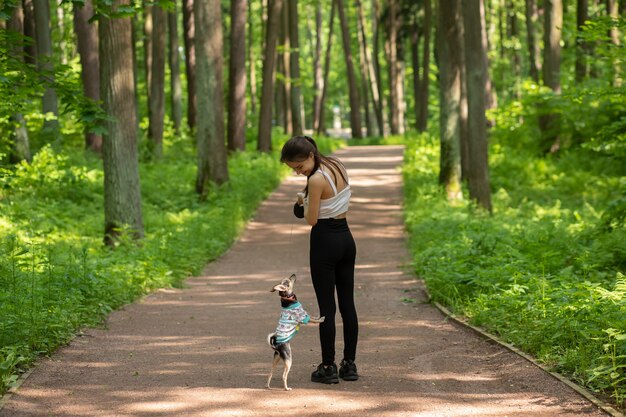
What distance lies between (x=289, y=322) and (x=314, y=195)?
0.93 meters

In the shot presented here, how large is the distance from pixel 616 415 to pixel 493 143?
2406 centimetres

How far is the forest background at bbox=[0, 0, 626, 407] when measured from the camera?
27.2ft

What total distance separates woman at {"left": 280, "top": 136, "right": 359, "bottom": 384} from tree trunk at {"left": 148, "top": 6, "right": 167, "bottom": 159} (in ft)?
69.5

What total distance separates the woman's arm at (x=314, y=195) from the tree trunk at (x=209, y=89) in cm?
1371

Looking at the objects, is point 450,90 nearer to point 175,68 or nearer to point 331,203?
point 331,203

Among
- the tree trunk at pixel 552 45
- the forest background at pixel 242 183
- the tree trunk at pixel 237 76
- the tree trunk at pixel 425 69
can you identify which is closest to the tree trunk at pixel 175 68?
the forest background at pixel 242 183

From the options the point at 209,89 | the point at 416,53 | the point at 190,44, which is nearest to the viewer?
the point at 209,89

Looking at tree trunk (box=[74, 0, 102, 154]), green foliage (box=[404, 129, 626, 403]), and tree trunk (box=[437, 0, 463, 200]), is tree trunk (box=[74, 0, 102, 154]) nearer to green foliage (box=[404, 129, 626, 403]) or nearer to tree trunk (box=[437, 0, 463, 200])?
green foliage (box=[404, 129, 626, 403])

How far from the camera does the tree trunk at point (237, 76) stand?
84.2ft

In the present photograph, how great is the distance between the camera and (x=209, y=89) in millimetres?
19812

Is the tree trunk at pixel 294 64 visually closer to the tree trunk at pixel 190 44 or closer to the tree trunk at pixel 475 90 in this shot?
the tree trunk at pixel 190 44

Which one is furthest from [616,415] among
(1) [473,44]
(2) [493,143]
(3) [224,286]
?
(2) [493,143]

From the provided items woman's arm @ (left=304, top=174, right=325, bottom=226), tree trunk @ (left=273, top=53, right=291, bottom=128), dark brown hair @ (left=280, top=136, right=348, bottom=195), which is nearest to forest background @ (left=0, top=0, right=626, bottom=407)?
tree trunk @ (left=273, top=53, right=291, bottom=128)

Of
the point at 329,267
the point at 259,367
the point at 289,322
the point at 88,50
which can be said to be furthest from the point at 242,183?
the point at 289,322
